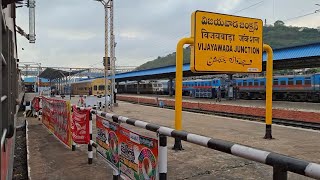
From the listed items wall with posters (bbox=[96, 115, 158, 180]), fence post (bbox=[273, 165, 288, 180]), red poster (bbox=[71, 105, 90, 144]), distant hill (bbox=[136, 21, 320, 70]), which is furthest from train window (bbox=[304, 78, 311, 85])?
distant hill (bbox=[136, 21, 320, 70])

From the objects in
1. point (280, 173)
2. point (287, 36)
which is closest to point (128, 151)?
point (280, 173)

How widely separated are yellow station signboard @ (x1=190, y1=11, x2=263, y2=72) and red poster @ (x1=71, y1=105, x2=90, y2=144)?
9.62ft

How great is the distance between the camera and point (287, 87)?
35.6 metres

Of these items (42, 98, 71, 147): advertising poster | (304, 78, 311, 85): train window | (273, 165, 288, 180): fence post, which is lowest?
(42, 98, 71, 147): advertising poster

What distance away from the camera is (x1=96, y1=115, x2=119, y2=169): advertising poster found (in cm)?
485

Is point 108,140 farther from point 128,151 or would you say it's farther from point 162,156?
point 162,156

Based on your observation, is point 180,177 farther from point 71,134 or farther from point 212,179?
point 71,134

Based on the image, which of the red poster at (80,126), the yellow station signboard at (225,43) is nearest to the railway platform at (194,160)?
the red poster at (80,126)

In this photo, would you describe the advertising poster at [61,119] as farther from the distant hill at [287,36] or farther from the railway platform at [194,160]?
the distant hill at [287,36]

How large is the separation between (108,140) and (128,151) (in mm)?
1088

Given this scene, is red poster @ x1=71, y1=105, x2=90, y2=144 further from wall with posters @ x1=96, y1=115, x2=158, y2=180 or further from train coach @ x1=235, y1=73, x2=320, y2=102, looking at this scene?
train coach @ x1=235, y1=73, x2=320, y2=102

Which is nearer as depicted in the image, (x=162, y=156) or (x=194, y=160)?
(x=162, y=156)

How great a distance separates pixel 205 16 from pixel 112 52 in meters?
17.6

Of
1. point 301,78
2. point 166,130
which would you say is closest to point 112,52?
point 301,78
